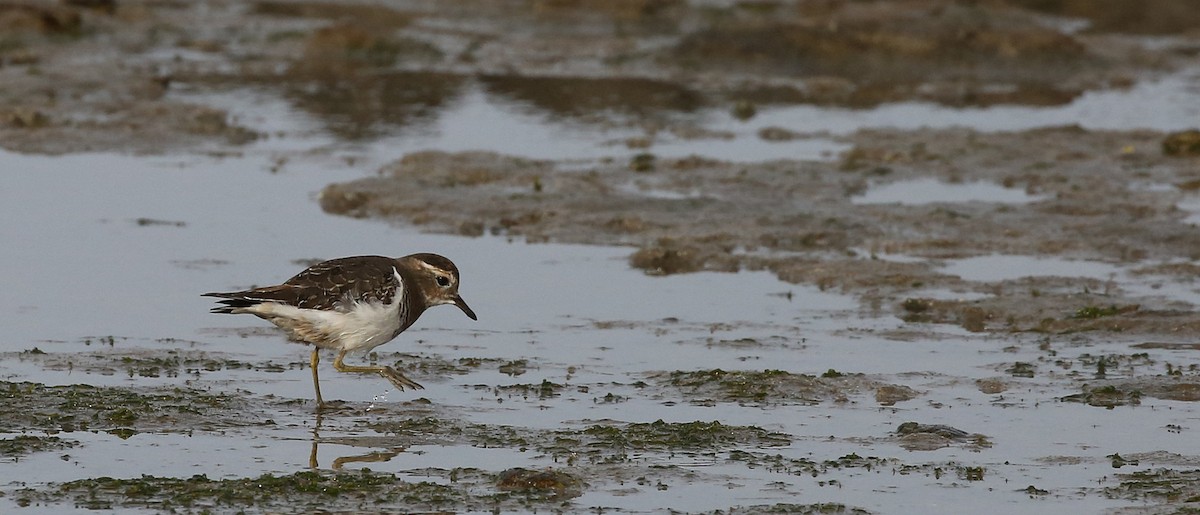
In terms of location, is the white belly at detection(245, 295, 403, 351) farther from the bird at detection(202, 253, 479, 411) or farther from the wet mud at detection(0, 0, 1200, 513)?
the wet mud at detection(0, 0, 1200, 513)

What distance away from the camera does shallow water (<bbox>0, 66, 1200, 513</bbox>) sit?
341 inches

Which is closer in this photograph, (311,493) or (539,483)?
(311,493)

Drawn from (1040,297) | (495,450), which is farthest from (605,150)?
(495,450)

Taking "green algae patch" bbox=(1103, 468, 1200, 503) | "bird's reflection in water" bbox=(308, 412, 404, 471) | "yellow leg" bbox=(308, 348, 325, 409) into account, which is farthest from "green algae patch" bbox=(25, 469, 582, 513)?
"green algae patch" bbox=(1103, 468, 1200, 503)

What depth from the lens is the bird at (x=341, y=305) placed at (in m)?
9.98

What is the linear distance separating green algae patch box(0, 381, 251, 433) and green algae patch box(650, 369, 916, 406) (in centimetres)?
250

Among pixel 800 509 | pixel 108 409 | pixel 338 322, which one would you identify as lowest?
pixel 800 509

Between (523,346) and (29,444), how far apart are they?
12.0ft

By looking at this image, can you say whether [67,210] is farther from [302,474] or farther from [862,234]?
[302,474]

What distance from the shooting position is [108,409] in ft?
30.8

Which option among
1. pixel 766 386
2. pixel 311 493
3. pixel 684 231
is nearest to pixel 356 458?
pixel 311 493

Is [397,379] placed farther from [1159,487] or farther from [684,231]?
[684,231]

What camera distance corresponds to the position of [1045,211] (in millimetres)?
16203

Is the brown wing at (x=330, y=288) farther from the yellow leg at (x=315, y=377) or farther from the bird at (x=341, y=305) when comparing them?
the yellow leg at (x=315, y=377)
